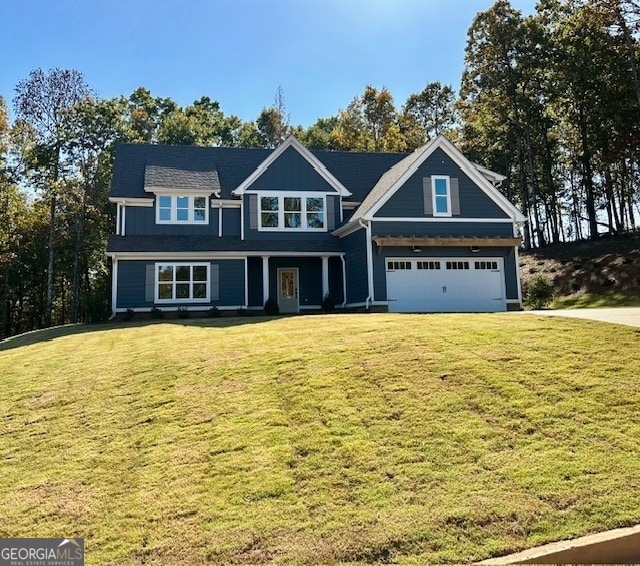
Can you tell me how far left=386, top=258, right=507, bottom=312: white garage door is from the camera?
22484mm

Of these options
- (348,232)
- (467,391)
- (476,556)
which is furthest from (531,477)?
(348,232)

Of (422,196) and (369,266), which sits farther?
(422,196)

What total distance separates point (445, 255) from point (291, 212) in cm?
719

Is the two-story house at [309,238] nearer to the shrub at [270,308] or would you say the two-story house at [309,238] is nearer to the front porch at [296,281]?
the front porch at [296,281]

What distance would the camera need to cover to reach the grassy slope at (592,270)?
29475mm

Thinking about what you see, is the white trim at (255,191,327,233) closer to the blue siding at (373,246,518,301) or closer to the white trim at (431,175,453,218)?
the blue siding at (373,246,518,301)

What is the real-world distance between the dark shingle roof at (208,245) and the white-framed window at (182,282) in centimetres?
76

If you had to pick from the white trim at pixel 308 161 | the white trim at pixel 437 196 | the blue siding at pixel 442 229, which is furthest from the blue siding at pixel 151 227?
the white trim at pixel 437 196

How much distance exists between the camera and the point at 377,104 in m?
50.8

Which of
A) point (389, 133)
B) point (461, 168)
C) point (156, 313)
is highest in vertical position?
point (389, 133)

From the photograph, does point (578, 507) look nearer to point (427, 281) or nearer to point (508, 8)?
point (427, 281)

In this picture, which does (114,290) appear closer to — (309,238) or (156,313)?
(156,313)

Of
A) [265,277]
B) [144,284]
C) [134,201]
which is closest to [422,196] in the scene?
[265,277]

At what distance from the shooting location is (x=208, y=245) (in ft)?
77.9
